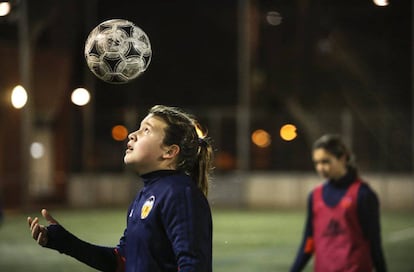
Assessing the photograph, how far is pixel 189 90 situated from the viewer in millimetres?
32125

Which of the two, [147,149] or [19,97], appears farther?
[19,97]

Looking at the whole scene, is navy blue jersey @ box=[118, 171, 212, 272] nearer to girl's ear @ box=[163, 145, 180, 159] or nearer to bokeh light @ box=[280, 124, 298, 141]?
girl's ear @ box=[163, 145, 180, 159]

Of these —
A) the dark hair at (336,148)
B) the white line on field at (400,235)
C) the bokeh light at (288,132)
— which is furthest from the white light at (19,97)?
the dark hair at (336,148)

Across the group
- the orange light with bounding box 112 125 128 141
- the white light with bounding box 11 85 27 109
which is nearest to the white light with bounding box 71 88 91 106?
the orange light with bounding box 112 125 128 141

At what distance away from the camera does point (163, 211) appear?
3369mm

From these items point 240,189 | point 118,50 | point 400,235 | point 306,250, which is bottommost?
point 400,235

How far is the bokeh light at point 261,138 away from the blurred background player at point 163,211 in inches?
1012

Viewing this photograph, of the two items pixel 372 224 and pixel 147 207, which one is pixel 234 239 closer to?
pixel 372 224

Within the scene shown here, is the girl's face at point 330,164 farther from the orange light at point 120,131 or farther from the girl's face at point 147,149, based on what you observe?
the orange light at point 120,131

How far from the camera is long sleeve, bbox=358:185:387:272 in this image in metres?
5.76

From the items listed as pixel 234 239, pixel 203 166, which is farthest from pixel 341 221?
pixel 234 239

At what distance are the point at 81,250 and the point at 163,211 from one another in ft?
1.56

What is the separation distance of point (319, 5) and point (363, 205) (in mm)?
25594

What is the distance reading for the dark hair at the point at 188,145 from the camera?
3604 mm
